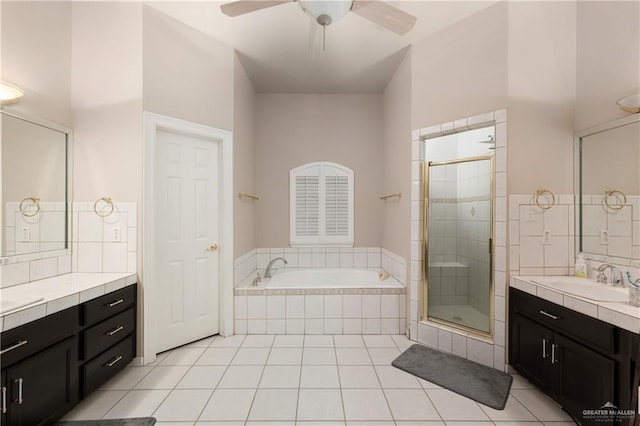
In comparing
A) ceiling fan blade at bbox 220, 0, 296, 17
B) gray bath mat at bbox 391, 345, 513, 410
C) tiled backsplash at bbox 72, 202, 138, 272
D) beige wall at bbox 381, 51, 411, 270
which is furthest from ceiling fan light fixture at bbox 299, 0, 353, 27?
gray bath mat at bbox 391, 345, 513, 410

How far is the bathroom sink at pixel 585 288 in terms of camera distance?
1.75 metres

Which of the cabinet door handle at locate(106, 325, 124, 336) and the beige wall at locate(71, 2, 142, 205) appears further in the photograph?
the beige wall at locate(71, 2, 142, 205)

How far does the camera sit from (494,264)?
2.28 m

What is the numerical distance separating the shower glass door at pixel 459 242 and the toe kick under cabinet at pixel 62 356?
105 inches

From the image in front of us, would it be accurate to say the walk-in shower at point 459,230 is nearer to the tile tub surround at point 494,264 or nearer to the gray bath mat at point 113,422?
the tile tub surround at point 494,264

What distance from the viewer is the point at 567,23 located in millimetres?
2191

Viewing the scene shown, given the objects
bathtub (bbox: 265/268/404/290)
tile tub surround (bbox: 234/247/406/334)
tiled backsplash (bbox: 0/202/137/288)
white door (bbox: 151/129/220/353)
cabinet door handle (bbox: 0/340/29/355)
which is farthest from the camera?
bathtub (bbox: 265/268/404/290)

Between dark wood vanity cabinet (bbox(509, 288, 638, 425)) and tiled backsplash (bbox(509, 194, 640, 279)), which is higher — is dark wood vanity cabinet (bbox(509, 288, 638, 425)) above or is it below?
below

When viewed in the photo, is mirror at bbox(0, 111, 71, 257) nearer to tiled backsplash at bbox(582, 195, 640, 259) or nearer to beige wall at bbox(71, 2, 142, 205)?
beige wall at bbox(71, 2, 142, 205)

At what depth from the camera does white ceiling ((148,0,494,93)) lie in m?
2.29

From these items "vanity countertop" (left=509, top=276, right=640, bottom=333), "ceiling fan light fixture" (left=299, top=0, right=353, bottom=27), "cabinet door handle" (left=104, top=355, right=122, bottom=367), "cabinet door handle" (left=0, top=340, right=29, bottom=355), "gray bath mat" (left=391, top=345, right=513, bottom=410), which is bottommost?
"gray bath mat" (left=391, top=345, right=513, bottom=410)

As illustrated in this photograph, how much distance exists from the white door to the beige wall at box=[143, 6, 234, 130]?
0.25 meters

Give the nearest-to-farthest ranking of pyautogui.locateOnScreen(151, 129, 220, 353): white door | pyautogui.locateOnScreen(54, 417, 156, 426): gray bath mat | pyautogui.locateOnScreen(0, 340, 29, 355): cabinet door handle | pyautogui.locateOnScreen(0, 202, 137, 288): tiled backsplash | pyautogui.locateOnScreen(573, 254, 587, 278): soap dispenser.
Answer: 1. pyautogui.locateOnScreen(0, 340, 29, 355): cabinet door handle
2. pyautogui.locateOnScreen(54, 417, 156, 426): gray bath mat
3. pyautogui.locateOnScreen(573, 254, 587, 278): soap dispenser
4. pyautogui.locateOnScreen(0, 202, 137, 288): tiled backsplash
5. pyautogui.locateOnScreen(151, 129, 220, 353): white door

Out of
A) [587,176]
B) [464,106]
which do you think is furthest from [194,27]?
[587,176]
